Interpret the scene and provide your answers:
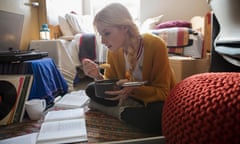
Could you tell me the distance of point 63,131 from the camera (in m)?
0.89

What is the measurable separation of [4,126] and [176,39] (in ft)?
4.86

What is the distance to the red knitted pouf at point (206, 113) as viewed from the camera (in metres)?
0.28

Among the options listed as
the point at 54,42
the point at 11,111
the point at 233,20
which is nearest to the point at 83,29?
the point at 54,42

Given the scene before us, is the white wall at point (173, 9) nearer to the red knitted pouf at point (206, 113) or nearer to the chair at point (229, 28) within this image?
the chair at point (229, 28)

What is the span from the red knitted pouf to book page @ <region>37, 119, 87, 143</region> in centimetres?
59

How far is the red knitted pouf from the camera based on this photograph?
0.28 m

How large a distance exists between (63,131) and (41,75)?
507 mm

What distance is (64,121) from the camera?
100 cm

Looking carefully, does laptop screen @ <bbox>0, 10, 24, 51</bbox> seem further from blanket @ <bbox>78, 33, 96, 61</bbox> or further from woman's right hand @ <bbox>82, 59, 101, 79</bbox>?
blanket @ <bbox>78, 33, 96, 61</bbox>

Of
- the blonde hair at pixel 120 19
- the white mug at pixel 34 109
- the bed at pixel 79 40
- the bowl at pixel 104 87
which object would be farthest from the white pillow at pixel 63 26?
the bowl at pixel 104 87

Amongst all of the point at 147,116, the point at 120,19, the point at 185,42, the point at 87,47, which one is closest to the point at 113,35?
the point at 120,19

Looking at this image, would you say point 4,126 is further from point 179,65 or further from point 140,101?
point 179,65

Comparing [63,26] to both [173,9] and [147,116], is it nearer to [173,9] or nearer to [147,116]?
[173,9]

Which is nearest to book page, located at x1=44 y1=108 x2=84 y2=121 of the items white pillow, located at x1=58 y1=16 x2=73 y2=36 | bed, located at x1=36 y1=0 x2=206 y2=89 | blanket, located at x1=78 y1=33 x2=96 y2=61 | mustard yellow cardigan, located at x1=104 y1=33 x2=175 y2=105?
mustard yellow cardigan, located at x1=104 y1=33 x2=175 y2=105
